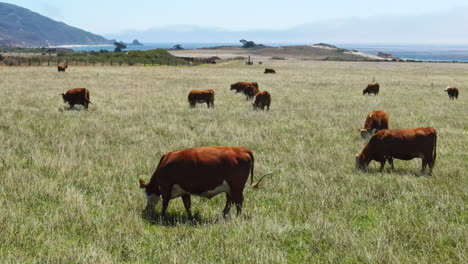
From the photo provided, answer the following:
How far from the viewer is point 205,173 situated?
566 centimetres

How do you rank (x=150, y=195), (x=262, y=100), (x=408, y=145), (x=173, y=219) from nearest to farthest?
(x=173, y=219) < (x=150, y=195) < (x=408, y=145) < (x=262, y=100)

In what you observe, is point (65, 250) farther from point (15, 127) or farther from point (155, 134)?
point (15, 127)

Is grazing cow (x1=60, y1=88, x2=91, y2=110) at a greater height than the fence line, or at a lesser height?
lesser

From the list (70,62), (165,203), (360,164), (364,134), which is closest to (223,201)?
(165,203)

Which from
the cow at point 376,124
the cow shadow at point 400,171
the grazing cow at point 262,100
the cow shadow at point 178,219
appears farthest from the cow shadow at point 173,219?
the grazing cow at point 262,100

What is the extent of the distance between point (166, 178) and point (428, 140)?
19.6 feet

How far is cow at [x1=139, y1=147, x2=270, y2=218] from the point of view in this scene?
5676 mm

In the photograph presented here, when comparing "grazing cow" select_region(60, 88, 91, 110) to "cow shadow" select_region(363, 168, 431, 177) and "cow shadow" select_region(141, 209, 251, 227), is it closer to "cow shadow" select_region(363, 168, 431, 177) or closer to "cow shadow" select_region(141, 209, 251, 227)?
"cow shadow" select_region(141, 209, 251, 227)

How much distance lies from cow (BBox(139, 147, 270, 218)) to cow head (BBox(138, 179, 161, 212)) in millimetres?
283

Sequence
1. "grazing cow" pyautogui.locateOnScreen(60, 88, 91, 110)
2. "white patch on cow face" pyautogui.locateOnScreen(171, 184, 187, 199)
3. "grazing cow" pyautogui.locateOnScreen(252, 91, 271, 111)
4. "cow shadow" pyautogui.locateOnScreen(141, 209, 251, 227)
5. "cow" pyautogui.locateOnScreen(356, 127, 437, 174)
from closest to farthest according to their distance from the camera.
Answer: "white patch on cow face" pyautogui.locateOnScreen(171, 184, 187, 199) < "cow shadow" pyautogui.locateOnScreen(141, 209, 251, 227) < "cow" pyautogui.locateOnScreen(356, 127, 437, 174) < "grazing cow" pyautogui.locateOnScreen(60, 88, 91, 110) < "grazing cow" pyautogui.locateOnScreen(252, 91, 271, 111)

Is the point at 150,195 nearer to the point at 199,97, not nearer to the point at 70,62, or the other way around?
the point at 199,97

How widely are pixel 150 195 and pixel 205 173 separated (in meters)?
1.13

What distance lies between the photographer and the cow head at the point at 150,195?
621 centimetres

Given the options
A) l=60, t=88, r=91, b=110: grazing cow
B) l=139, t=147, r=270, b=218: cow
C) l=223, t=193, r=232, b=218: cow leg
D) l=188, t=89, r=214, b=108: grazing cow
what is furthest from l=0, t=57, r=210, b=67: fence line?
l=223, t=193, r=232, b=218: cow leg
